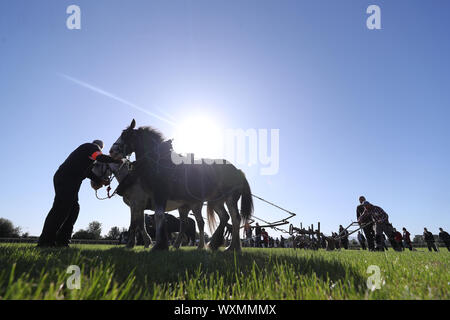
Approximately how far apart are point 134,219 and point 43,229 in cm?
301

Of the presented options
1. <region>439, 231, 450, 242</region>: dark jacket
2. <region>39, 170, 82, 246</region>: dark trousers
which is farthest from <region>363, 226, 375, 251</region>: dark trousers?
<region>439, 231, 450, 242</region>: dark jacket

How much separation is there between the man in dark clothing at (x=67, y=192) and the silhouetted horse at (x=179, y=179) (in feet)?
2.00

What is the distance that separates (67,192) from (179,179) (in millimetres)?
2345

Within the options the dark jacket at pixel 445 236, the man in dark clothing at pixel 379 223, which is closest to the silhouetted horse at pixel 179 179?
the man in dark clothing at pixel 379 223

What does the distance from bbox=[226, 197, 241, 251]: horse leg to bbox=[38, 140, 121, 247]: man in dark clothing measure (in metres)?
3.21

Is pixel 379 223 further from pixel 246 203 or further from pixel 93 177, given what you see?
pixel 93 177

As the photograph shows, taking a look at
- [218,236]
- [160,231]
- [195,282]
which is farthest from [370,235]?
[195,282]

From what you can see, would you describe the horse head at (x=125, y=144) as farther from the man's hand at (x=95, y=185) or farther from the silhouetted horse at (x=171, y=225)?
the silhouetted horse at (x=171, y=225)

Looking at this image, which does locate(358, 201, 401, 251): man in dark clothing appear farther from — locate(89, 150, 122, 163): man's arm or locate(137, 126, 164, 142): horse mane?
locate(89, 150, 122, 163): man's arm

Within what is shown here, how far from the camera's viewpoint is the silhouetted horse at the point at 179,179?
214 inches

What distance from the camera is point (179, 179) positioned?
5836 mm
